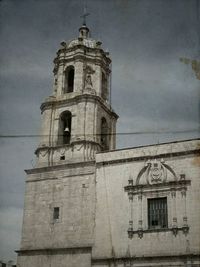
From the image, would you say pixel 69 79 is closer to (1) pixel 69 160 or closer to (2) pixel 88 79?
(2) pixel 88 79

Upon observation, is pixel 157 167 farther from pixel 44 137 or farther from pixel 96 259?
pixel 44 137

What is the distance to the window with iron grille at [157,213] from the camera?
73.4 feet

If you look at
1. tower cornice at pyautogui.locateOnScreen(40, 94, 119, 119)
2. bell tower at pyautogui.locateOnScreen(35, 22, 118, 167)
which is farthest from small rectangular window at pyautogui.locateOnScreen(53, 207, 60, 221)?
tower cornice at pyautogui.locateOnScreen(40, 94, 119, 119)

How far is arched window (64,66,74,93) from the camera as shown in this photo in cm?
2982

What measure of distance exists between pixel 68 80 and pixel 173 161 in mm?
10895

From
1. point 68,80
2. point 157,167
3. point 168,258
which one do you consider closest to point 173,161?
point 157,167

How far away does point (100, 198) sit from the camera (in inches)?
942

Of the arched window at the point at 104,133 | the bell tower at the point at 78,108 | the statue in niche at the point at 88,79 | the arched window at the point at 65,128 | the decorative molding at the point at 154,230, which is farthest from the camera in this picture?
the arched window at the point at 104,133

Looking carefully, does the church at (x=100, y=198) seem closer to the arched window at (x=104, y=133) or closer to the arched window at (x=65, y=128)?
the arched window at (x=65, y=128)

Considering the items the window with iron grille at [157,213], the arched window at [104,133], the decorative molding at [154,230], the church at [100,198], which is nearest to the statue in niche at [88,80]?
the church at [100,198]

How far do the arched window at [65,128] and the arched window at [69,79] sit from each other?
210 cm

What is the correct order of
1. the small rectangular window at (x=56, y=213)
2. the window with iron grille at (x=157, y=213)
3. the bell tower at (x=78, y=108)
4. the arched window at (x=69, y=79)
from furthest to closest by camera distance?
the arched window at (x=69, y=79) < the bell tower at (x=78, y=108) < the small rectangular window at (x=56, y=213) < the window with iron grille at (x=157, y=213)

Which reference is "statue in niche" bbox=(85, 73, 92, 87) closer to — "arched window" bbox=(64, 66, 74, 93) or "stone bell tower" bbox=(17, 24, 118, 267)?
"stone bell tower" bbox=(17, 24, 118, 267)

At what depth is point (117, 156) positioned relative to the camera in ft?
81.3
